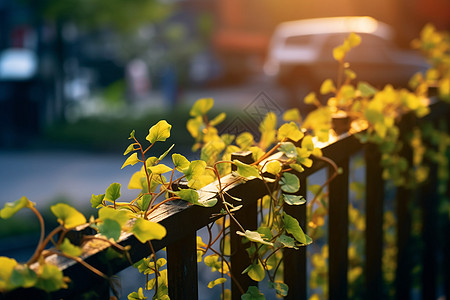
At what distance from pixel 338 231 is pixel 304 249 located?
211mm

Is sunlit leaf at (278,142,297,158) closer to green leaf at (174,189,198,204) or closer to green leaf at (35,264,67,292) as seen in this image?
green leaf at (174,189,198,204)

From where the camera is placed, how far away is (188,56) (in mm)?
14453

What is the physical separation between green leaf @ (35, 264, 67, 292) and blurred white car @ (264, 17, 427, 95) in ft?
30.7

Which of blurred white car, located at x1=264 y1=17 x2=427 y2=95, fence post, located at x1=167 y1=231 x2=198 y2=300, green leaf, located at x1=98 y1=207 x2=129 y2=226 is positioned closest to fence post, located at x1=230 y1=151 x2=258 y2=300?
fence post, located at x1=167 y1=231 x2=198 y2=300

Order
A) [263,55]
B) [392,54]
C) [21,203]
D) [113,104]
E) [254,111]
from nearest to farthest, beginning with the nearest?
[21,203]
[254,111]
[392,54]
[113,104]
[263,55]

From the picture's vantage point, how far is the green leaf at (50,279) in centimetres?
62

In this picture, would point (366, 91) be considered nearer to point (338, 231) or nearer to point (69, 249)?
point (338, 231)

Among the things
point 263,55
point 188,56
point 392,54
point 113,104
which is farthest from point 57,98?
point 263,55

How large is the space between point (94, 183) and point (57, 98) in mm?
5045

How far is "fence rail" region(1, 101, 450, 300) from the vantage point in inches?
28.6

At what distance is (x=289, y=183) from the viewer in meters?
1.03

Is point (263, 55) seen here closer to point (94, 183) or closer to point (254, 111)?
point (94, 183)

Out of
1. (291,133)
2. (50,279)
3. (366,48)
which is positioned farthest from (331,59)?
(50,279)

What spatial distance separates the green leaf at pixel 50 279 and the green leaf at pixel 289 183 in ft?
1.65
